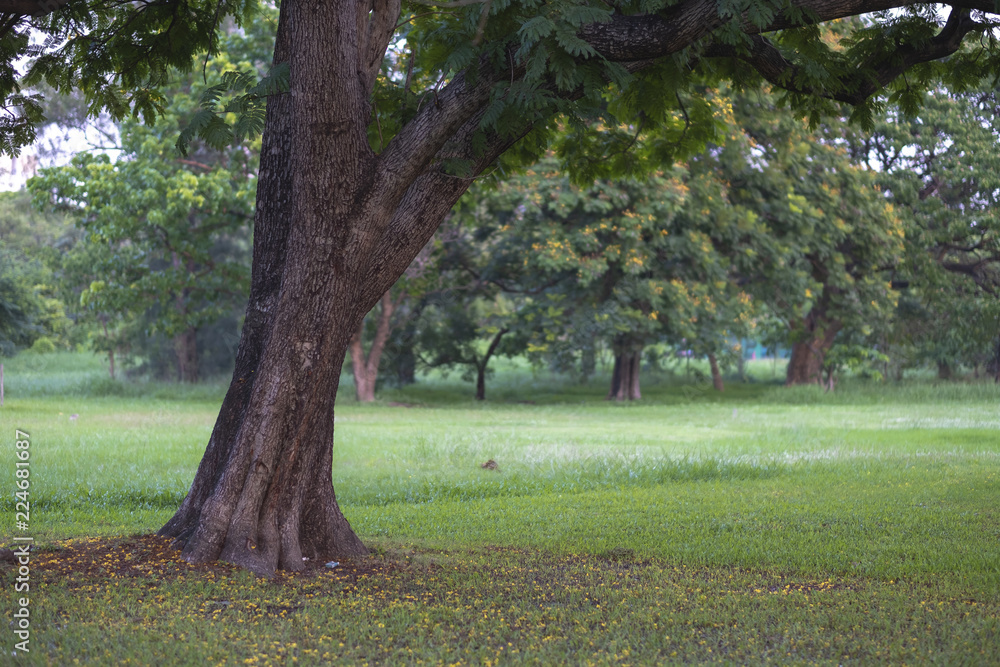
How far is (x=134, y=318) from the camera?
28.9 meters

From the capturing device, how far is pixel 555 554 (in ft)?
23.3

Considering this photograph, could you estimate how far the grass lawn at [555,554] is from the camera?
4.39 m

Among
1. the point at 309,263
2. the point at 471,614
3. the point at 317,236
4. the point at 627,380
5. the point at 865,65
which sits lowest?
the point at 471,614

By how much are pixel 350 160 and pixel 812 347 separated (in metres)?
26.8

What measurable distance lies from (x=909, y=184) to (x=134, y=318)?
84.7 ft

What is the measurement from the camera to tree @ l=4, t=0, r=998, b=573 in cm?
569

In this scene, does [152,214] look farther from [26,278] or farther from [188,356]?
[26,278]

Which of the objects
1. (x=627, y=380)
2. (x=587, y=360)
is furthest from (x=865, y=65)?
(x=587, y=360)

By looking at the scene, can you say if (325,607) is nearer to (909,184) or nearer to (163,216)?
(163,216)

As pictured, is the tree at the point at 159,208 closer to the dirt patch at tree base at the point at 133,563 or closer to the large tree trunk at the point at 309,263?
the large tree trunk at the point at 309,263

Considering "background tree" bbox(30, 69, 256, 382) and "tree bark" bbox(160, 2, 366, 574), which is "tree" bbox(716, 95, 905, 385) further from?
"tree bark" bbox(160, 2, 366, 574)

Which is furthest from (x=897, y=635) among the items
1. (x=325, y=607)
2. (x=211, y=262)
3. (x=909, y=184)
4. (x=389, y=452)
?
(x=909, y=184)

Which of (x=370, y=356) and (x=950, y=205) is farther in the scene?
(x=950, y=205)

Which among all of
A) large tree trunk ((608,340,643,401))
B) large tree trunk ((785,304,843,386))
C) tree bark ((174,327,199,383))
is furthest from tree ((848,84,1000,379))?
tree bark ((174,327,199,383))
